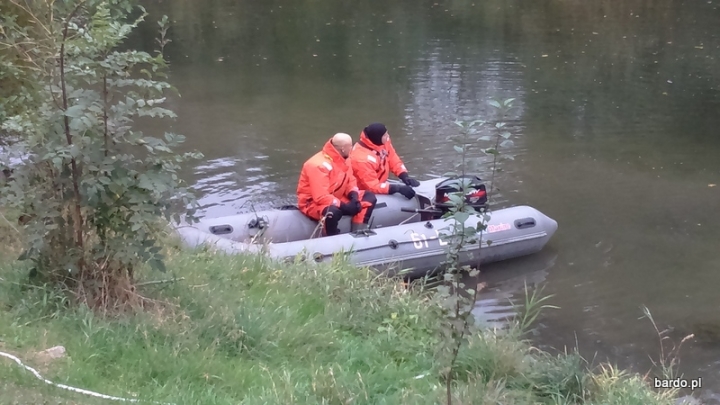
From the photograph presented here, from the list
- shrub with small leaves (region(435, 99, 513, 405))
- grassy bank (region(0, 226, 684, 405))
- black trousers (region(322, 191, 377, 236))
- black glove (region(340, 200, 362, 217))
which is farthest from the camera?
black glove (region(340, 200, 362, 217))

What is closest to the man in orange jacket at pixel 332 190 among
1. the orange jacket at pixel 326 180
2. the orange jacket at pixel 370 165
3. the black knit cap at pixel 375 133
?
the orange jacket at pixel 326 180

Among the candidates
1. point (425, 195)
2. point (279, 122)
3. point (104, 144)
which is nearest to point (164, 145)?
point (104, 144)

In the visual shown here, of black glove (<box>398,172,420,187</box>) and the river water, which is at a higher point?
black glove (<box>398,172,420,187</box>)

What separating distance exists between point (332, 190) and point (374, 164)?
2.69 ft

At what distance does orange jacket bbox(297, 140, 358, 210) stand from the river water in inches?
62.2

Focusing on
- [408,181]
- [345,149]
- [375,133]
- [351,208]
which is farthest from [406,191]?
[345,149]

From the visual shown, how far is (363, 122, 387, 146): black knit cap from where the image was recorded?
8.24 m

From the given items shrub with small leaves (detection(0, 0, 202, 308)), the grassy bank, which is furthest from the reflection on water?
shrub with small leaves (detection(0, 0, 202, 308))

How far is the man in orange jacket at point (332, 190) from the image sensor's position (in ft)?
24.3

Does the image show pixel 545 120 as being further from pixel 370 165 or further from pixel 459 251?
pixel 459 251

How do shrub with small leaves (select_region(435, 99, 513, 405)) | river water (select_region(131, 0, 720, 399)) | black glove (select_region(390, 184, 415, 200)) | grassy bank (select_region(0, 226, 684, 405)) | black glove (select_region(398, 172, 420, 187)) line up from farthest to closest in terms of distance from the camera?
black glove (select_region(398, 172, 420, 187))
black glove (select_region(390, 184, 415, 200))
river water (select_region(131, 0, 720, 399))
grassy bank (select_region(0, 226, 684, 405))
shrub with small leaves (select_region(435, 99, 513, 405))

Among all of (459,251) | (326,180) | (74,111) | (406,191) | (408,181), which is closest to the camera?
(459,251)

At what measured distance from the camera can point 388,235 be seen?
7223 mm

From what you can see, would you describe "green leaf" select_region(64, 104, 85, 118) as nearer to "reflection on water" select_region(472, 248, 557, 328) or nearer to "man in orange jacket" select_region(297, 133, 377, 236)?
"reflection on water" select_region(472, 248, 557, 328)
